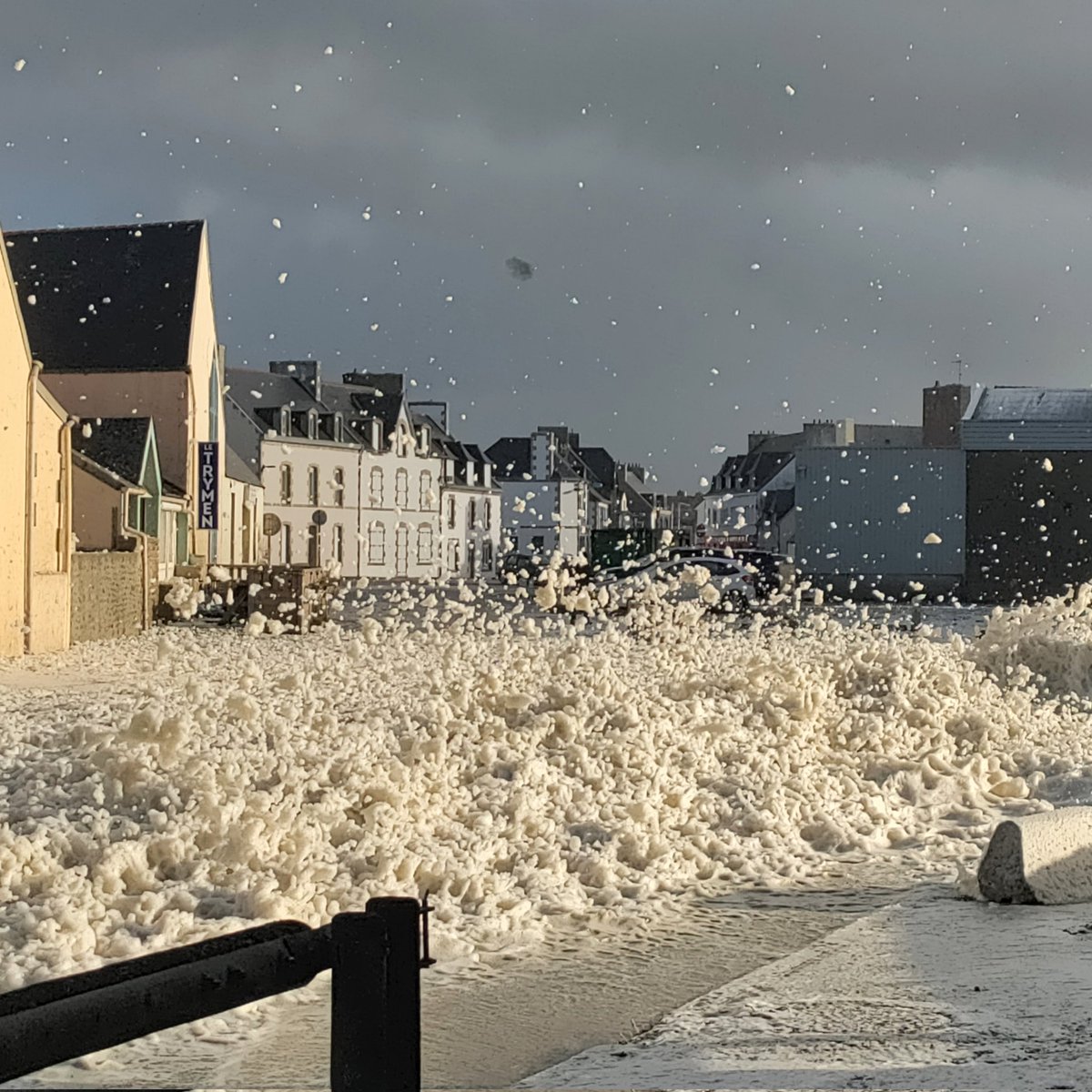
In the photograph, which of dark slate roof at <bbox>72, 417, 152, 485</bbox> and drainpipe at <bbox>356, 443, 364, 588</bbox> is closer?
dark slate roof at <bbox>72, 417, 152, 485</bbox>

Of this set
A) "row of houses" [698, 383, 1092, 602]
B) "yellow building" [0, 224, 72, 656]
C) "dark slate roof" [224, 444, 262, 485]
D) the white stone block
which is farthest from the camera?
"dark slate roof" [224, 444, 262, 485]

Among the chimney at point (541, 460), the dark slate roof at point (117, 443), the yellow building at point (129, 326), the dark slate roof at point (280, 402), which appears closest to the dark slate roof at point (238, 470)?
the dark slate roof at point (280, 402)

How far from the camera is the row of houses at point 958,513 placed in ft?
138

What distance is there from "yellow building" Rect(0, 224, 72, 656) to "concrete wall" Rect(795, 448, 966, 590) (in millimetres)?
24915

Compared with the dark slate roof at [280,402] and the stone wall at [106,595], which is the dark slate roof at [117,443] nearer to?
the stone wall at [106,595]

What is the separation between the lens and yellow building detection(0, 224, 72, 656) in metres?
19.1

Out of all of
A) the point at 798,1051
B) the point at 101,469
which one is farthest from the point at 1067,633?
the point at 101,469

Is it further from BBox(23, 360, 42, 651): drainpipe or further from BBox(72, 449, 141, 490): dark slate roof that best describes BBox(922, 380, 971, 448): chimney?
BBox(23, 360, 42, 651): drainpipe

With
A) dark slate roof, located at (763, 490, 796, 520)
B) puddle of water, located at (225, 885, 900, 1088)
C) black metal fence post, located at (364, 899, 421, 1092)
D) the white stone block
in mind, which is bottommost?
puddle of water, located at (225, 885, 900, 1088)

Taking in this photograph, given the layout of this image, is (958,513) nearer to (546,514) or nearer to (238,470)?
(238,470)

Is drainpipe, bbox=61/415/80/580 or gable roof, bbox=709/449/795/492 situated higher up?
gable roof, bbox=709/449/795/492

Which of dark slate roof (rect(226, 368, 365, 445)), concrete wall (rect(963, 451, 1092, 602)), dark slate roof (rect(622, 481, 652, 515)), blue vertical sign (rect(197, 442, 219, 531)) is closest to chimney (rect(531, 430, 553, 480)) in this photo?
dark slate roof (rect(622, 481, 652, 515))

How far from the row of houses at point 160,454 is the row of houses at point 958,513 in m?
16.7

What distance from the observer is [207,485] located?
36344mm
